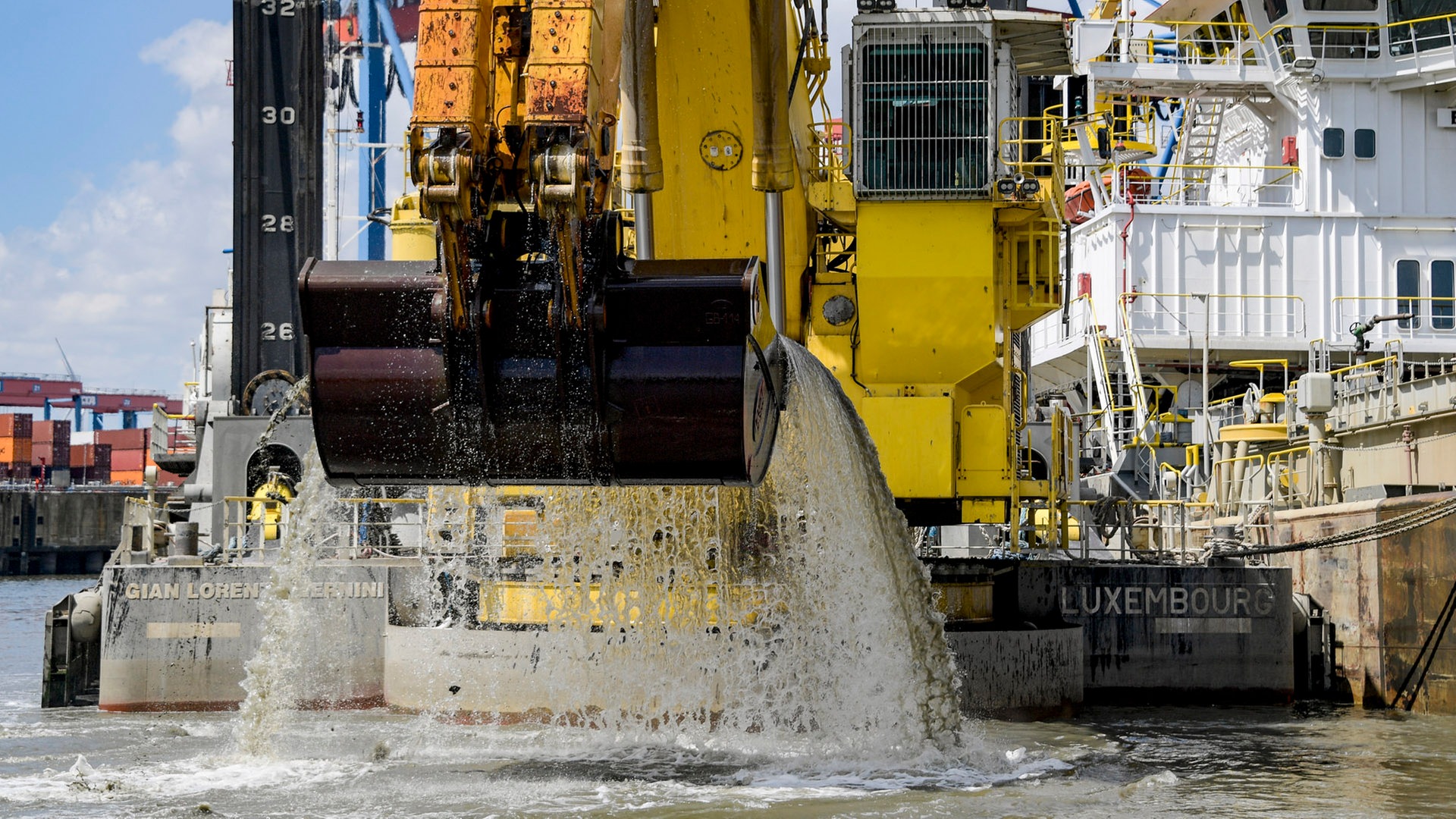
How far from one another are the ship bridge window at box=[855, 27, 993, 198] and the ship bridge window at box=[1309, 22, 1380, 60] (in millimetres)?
17361

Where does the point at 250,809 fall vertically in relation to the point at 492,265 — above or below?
below

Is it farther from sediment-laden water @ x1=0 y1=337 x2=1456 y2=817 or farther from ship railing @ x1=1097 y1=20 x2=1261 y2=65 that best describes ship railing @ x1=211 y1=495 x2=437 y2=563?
ship railing @ x1=1097 y1=20 x2=1261 y2=65

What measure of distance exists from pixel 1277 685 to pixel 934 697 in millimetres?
6845

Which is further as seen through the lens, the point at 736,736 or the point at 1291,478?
the point at 1291,478

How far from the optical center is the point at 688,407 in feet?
30.2

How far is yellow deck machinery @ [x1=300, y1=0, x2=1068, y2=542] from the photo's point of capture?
8.95 m

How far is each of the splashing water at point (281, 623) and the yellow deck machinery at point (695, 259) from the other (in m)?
1.34

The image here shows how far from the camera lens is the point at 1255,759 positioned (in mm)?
13297

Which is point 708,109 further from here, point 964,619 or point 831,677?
point 964,619

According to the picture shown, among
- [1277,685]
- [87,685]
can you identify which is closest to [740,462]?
[1277,685]

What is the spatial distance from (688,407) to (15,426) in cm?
8624

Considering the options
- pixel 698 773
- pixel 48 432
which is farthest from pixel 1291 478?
pixel 48 432

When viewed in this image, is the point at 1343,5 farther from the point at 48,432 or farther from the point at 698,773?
the point at 48,432

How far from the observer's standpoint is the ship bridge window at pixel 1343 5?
98.0 ft
